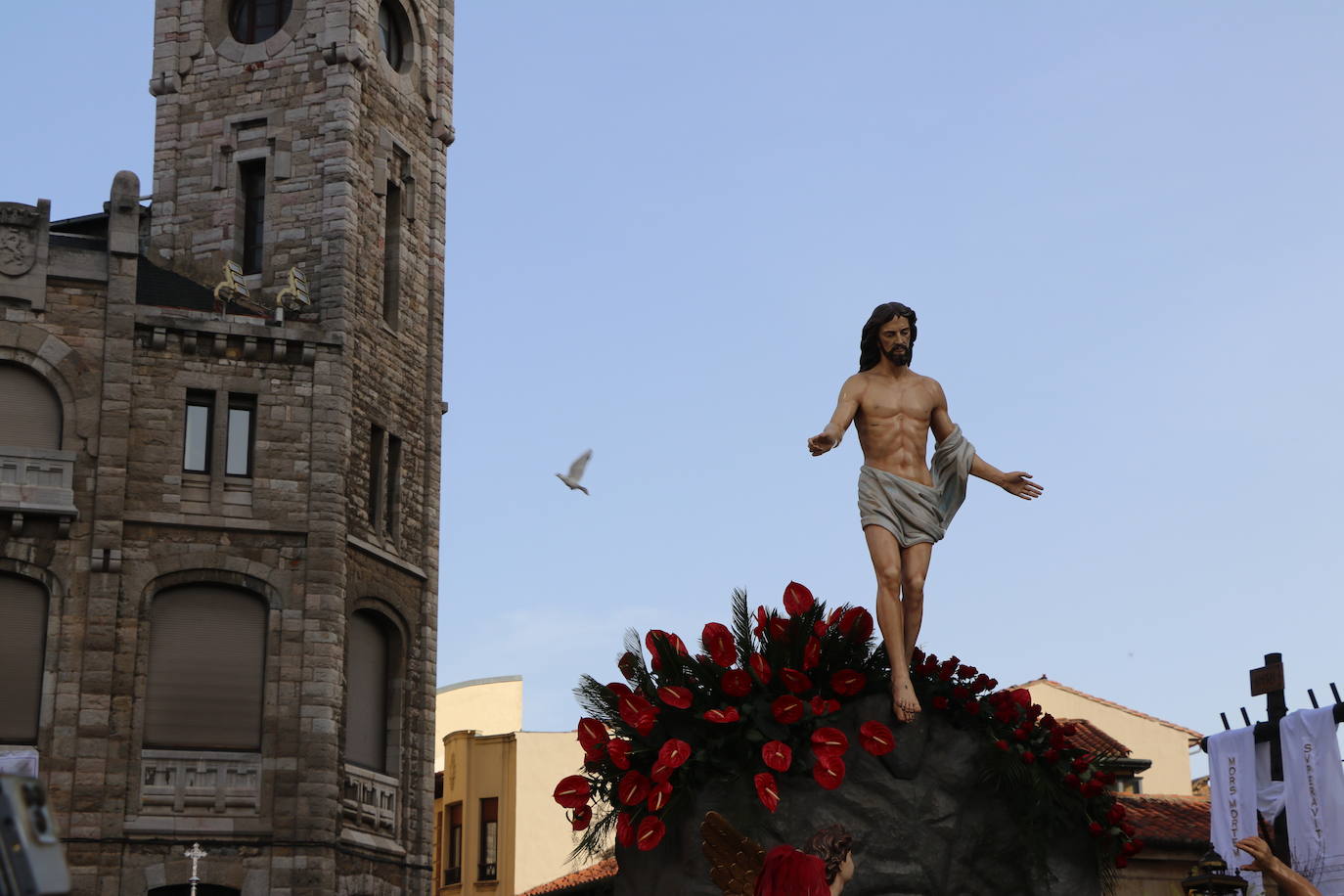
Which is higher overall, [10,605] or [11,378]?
[11,378]

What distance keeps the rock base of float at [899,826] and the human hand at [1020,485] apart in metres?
1.56

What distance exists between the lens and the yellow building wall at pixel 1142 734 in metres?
48.0

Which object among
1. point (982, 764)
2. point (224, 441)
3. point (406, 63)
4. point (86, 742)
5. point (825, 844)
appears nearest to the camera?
point (825, 844)

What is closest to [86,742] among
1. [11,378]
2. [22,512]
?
[22,512]

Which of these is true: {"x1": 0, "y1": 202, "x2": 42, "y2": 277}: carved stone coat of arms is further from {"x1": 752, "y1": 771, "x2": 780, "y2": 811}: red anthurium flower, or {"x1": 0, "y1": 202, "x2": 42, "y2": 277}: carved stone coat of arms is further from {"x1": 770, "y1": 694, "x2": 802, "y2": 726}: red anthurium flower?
{"x1": 752, "y1": 771, "x2": 780, "y2": 811}: red anthurium flower

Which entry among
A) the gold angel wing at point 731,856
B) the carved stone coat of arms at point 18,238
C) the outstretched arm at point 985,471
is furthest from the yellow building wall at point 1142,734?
the gold angel wing at point 731,856

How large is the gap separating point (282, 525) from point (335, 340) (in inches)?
127

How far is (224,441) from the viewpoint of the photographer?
3097cm

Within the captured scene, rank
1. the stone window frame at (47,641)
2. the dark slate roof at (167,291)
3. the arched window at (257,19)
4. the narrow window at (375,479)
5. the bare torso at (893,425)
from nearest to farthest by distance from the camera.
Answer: the bare torso at (893,425) → the stone window frame at (47,641) → the dark slate roof at (167,291) → the narrow window at (375,479) → the arched window at (257,19)

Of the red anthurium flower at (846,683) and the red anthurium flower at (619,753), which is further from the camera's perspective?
the red anthurium flower at (846,683)

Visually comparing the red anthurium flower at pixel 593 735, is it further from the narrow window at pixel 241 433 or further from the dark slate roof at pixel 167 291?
the dark slate roof at pixel 167 291

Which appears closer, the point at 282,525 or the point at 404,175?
the point at 282,525

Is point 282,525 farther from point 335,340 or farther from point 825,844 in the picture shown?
point 825,844

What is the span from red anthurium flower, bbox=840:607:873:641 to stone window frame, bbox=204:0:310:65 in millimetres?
24579
